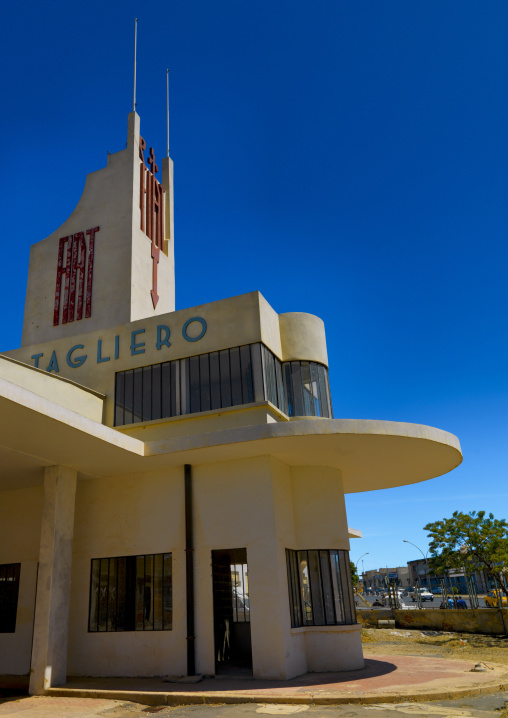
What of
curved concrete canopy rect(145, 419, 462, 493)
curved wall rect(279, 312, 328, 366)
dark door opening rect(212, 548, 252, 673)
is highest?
curved wall rect(279, 312, 328, 366)

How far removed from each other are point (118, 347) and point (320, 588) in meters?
8.88

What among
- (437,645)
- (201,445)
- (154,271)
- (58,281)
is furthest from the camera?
(437,645)

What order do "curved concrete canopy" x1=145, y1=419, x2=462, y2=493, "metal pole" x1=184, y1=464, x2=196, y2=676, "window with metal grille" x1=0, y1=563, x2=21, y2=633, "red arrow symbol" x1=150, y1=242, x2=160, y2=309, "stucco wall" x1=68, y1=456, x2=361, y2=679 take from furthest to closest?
1. "red arrow symbol" x1=150, y1=242, x2=160, y2=309
2. "window with metal grille" x1=0, y1=563, x2=21, y2=633
3. "metal pole" x1=184, y1=464, x2=196, y2=676
4. "stucco wall" x1=68, y1=456, x2=361, y2=679
5. "curved concrete canopy" x1=145, y1=419, x2=462, y2=493

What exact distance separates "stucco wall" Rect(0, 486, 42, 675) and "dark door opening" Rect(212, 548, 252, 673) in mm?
5271

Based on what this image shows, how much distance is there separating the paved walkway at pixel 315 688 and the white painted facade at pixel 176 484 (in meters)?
0.67

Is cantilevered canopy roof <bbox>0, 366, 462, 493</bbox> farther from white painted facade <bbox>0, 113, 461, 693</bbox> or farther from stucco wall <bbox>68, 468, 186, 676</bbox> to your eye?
stucco wall <bbox>68, 468, 186, 676</bbox>

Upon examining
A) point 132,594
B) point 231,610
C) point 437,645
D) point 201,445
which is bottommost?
point 437,645

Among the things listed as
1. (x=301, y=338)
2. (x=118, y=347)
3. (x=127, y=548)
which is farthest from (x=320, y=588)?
(x=118, y=347)

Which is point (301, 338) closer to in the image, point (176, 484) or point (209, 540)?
point (176, 484)

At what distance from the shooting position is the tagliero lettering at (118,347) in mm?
16531

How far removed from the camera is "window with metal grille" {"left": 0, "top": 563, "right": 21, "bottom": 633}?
52.2 ft

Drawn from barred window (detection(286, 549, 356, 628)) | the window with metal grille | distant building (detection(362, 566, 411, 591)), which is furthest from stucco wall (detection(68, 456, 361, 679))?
distant building (detection(362, 566, 411, 591))

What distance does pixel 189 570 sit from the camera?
14258 millimetres

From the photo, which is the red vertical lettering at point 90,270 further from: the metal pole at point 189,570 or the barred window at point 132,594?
the barred window at point 132,594
